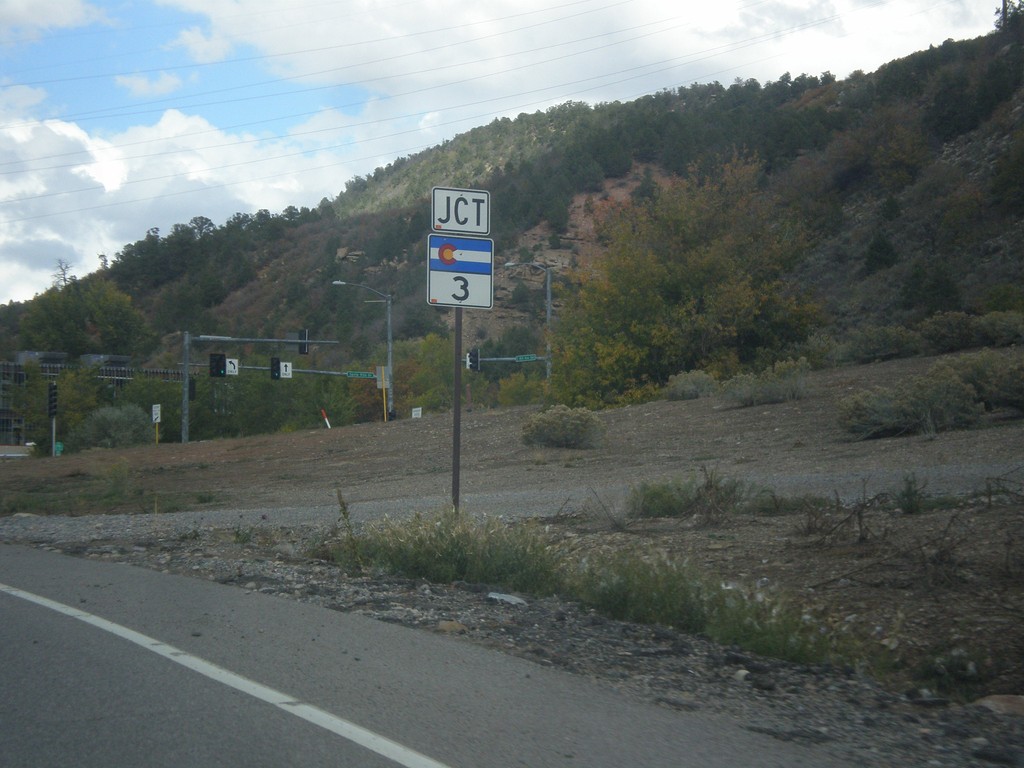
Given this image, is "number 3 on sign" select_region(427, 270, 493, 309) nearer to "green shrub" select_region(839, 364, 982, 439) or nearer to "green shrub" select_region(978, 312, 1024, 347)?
"green shrub" select_region(839, 364, 982, 439)

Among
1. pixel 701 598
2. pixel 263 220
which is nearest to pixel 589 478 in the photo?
pixel 701 598

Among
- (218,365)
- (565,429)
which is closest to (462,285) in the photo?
(565,429)

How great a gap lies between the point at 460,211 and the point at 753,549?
17.3ft

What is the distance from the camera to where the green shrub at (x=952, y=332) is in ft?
93.5

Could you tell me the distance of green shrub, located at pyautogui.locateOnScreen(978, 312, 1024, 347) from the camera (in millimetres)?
26797

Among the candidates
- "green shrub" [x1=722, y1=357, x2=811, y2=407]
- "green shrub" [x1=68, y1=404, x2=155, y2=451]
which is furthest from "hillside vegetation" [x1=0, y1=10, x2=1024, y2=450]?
Result: "green shrub" [x1=68, y1=404, x2=155, y2=451]

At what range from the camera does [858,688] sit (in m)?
6.60

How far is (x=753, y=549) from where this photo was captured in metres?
11.1

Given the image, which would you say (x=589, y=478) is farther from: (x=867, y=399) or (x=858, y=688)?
(x=858, y=688)

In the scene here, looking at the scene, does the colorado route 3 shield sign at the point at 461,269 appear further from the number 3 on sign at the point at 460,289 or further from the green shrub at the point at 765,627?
the green shrub at the point at 765,627

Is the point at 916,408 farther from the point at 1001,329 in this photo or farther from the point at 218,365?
the point at 218,365

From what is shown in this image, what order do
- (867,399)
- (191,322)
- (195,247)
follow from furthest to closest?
(195,247) < (191,322) < (867,399)

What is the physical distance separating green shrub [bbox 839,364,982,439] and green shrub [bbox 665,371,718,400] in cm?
1202

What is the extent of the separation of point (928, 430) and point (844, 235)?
42.5m
